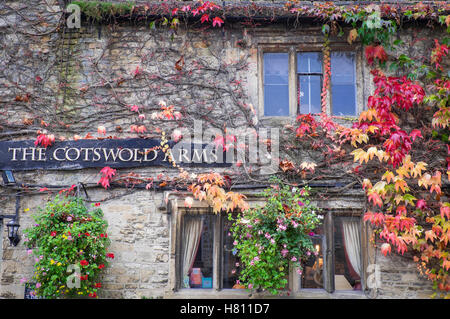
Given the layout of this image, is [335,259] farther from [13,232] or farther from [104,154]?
[13,232]

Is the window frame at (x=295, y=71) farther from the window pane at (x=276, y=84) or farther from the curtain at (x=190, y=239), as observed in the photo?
the curtain at (x=190, y=239)

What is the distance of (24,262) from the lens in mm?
6938

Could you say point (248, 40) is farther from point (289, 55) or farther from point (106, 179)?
point (106, 179)

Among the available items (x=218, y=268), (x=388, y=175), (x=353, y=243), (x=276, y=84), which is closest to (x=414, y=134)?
(x=388, y=175)

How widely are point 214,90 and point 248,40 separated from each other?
970mm

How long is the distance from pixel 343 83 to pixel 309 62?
0.64m

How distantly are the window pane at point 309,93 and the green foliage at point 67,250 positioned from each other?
3.56 meters

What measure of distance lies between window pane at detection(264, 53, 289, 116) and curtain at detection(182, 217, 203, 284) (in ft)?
6.69

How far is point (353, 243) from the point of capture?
23.1 feet

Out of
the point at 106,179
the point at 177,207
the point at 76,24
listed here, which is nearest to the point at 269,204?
the point at 177,207

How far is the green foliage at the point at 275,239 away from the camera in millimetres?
6305

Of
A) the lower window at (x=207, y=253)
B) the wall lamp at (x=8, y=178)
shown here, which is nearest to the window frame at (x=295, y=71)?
the lower window at (x=207, y=253)

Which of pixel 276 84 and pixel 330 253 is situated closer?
pixel 330 253

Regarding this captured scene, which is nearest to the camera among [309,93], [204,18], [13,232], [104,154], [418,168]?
[418,168]
